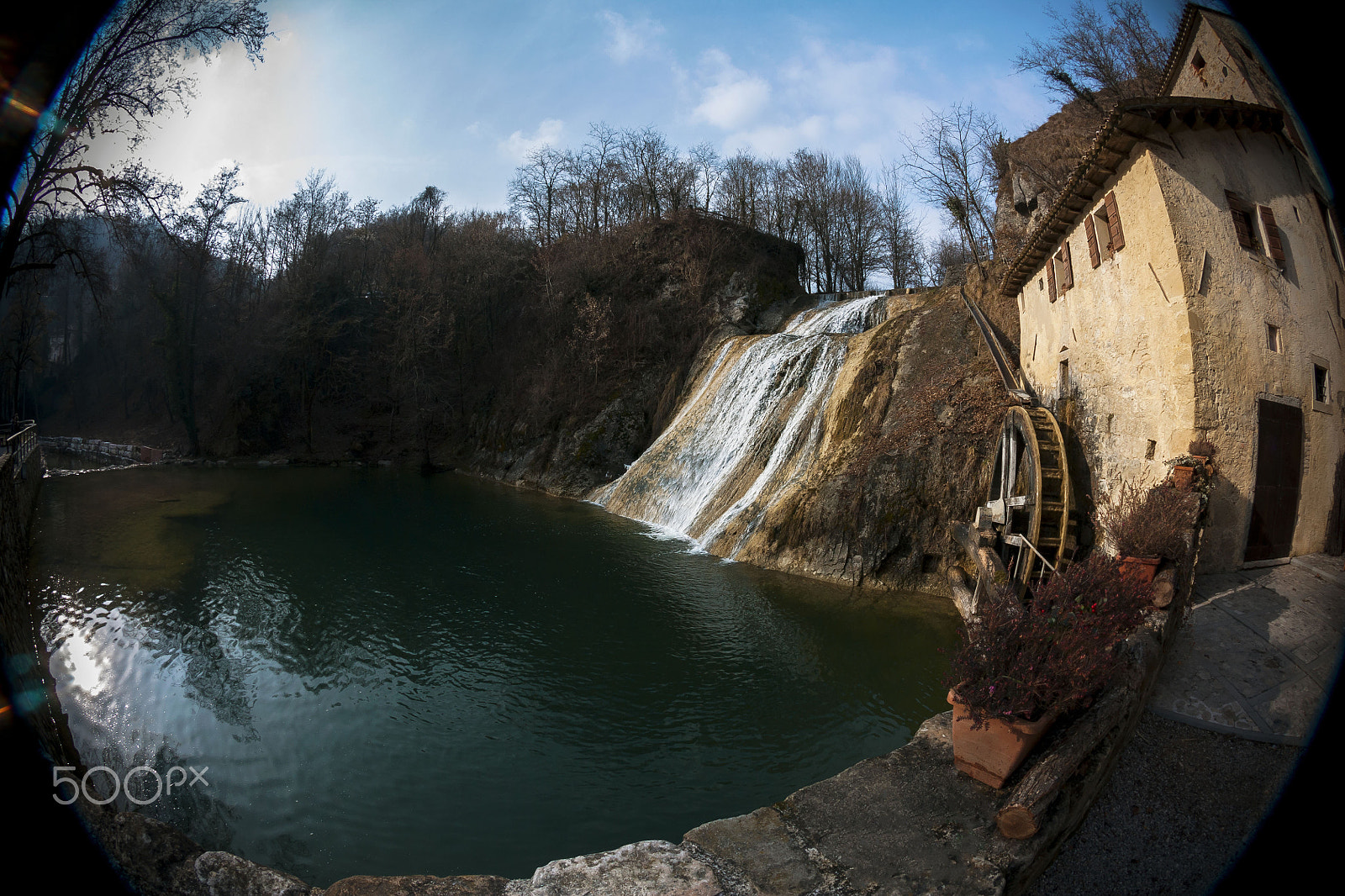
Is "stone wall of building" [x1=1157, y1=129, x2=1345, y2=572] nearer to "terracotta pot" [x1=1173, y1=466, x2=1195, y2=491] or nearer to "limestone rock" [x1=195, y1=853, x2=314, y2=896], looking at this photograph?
"terracotta pot" [x1=1173, y1=466, x2=1195, y2=491]

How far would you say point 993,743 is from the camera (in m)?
4.43

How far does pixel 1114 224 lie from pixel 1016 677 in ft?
28.7

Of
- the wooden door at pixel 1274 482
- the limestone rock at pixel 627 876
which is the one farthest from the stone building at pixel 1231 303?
the limestone rock at pixel 627 876

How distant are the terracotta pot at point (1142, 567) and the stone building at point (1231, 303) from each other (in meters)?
1.59

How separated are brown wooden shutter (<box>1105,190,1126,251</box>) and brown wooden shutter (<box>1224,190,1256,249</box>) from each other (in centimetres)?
141

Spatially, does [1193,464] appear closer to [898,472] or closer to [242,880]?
[898,472]

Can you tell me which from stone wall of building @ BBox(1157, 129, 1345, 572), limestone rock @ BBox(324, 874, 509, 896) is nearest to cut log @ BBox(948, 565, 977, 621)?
stone wall of building @ BBox(1157, 129, 1345, 572)

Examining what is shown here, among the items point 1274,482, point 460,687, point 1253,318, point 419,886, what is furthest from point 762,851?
point 1253,318

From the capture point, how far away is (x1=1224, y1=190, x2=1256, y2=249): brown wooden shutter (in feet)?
25.0

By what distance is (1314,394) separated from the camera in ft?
22.5

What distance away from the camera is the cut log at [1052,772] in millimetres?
3871

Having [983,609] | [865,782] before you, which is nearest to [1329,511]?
[983,609]

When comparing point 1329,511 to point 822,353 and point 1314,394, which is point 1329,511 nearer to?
point 1314,394

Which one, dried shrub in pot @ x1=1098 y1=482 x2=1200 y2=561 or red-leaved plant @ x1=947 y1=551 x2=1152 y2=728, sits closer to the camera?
red-leaved plant @ x1=947 y1=551 x2=1152 y2=728
